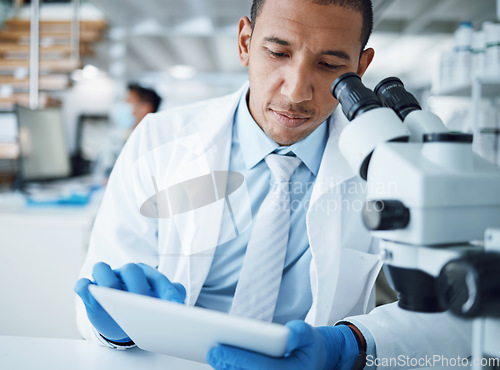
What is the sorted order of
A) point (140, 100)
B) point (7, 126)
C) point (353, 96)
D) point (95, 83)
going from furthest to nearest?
point (95, 83)
point (7, 126)
point (140, 100)
point (353, 96)

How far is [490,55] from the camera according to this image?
7.75ft

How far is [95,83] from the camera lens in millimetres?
7320

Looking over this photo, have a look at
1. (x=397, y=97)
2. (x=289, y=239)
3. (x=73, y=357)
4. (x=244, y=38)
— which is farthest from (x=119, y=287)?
(x=244, y=38)

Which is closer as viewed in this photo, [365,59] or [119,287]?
[119,287]

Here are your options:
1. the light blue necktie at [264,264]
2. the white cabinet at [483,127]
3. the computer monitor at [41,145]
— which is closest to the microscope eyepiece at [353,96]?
the light blue necktie at [264,264]

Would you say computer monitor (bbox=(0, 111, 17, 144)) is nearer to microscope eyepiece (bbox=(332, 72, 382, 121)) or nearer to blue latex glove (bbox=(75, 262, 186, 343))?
blue latex glove (bbox=(75, 262, 186, 343))

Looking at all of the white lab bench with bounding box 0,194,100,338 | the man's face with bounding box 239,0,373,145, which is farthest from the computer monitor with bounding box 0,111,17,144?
the man's face with bounding box 239,0,373,145

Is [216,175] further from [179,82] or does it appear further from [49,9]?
[179,82]

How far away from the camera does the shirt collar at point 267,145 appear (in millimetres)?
1273

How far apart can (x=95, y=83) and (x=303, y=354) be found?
743 cm

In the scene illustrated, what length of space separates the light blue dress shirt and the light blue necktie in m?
0.05

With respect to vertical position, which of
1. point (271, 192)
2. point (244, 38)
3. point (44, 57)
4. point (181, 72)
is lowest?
point (271, 192)

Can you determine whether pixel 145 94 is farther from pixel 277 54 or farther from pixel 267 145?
pixel 277 54

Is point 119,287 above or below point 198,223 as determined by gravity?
below
